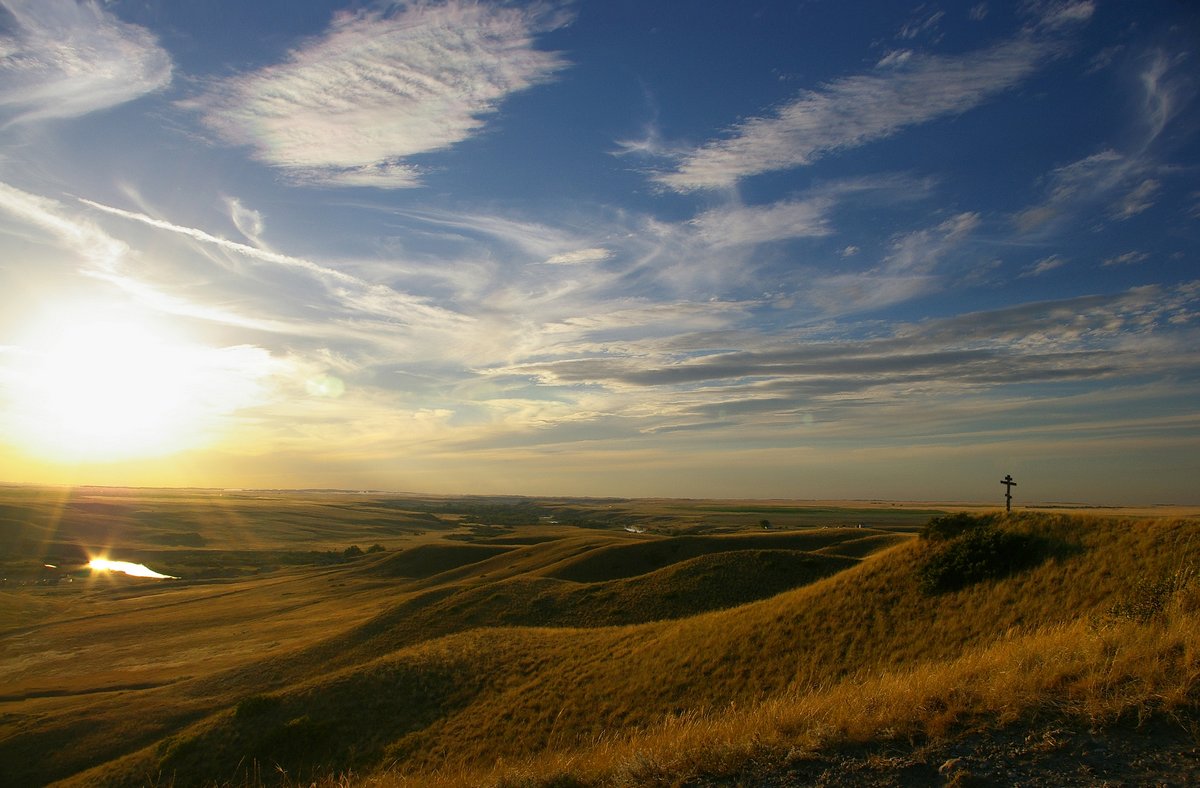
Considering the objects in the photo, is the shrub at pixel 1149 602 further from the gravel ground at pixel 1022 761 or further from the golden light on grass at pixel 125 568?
the golden light on grass at pixel 125 568

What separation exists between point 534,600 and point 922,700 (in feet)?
123

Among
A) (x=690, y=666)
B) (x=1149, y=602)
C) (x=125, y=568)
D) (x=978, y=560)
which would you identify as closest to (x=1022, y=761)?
(x=1149, y=602)

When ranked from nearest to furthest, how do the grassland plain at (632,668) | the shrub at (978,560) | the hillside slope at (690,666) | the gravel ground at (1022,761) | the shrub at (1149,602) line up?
the gravel ground at (1022,761) < the grassland plain at (632,668) < the shrub at (1149,602) < the hillside slope at (690,666) < the shrub at (978,560)

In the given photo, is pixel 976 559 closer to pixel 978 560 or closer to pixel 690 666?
pixel 978 560

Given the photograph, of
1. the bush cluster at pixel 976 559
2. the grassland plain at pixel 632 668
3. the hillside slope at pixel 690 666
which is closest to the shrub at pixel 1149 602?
the grassland plain at pixel 632 668

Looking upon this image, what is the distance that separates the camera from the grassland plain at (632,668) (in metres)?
8.32

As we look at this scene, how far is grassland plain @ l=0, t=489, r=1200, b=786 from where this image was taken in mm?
8320

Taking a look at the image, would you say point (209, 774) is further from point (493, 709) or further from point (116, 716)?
point (116, 716)

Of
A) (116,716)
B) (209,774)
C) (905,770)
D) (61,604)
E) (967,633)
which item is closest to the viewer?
(905,770)

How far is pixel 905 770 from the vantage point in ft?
23.9

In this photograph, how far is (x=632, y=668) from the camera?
24.0m

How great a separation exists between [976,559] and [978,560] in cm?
8

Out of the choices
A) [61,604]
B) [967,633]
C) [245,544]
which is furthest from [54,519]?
[967,633]

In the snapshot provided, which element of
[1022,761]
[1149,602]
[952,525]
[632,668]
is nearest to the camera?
[1022,761]
